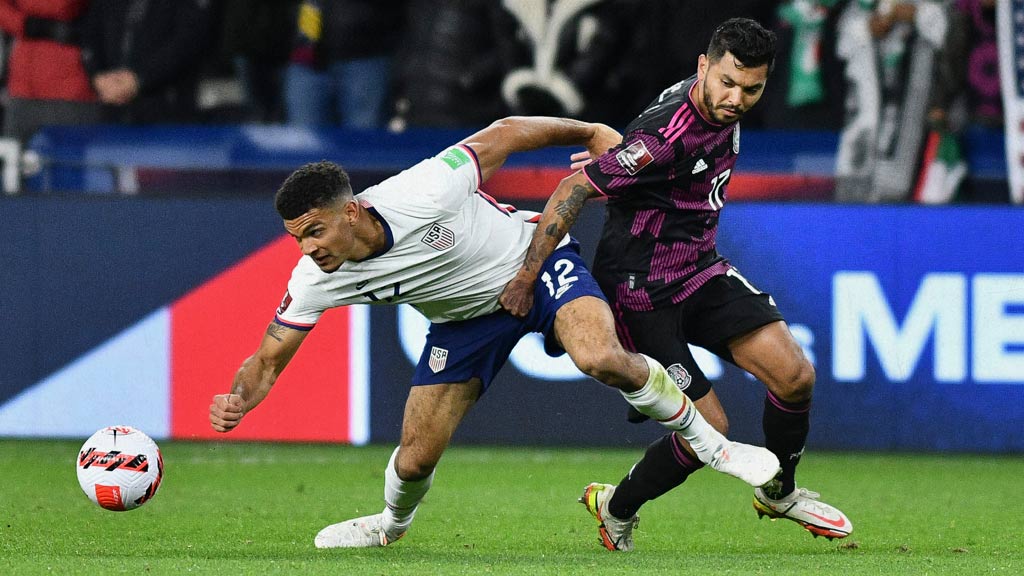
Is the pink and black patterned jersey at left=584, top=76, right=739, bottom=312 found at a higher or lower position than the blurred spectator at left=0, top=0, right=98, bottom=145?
higher

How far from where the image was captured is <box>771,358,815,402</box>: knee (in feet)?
21.0

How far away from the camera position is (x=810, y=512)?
258 inches

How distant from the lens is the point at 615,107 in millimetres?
11430

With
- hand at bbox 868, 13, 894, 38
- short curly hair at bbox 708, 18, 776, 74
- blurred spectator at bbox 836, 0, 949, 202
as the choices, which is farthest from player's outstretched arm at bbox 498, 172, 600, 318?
hand at bbox 868, 13, 894, 38

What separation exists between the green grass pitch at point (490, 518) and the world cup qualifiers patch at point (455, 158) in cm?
152

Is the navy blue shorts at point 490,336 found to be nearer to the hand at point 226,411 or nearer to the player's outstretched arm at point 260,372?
the player's outstretched arm at point 260,372

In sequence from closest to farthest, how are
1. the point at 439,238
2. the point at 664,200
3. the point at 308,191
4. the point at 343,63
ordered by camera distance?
1. the point at 308,191
2. the point at 439,238
3. the point at 664,200
4. the point at 343,63

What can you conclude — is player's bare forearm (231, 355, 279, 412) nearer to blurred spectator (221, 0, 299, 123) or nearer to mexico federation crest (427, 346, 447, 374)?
mexico federation crest (427, 346, 447, 374)

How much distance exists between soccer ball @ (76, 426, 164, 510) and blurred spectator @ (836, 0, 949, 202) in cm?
572

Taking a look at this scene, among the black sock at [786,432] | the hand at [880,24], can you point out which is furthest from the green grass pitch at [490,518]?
the hand at [880,24]

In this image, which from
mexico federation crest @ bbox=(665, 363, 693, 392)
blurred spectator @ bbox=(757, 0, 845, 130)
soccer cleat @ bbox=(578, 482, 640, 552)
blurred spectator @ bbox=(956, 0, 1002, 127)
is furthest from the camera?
blurred spectator @ bbox=(757, 0, 845, 130)

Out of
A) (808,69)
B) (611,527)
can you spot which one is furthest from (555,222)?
(808,69)

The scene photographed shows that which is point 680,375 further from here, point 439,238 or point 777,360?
point 439,238

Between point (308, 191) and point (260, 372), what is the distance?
76 centimetres
